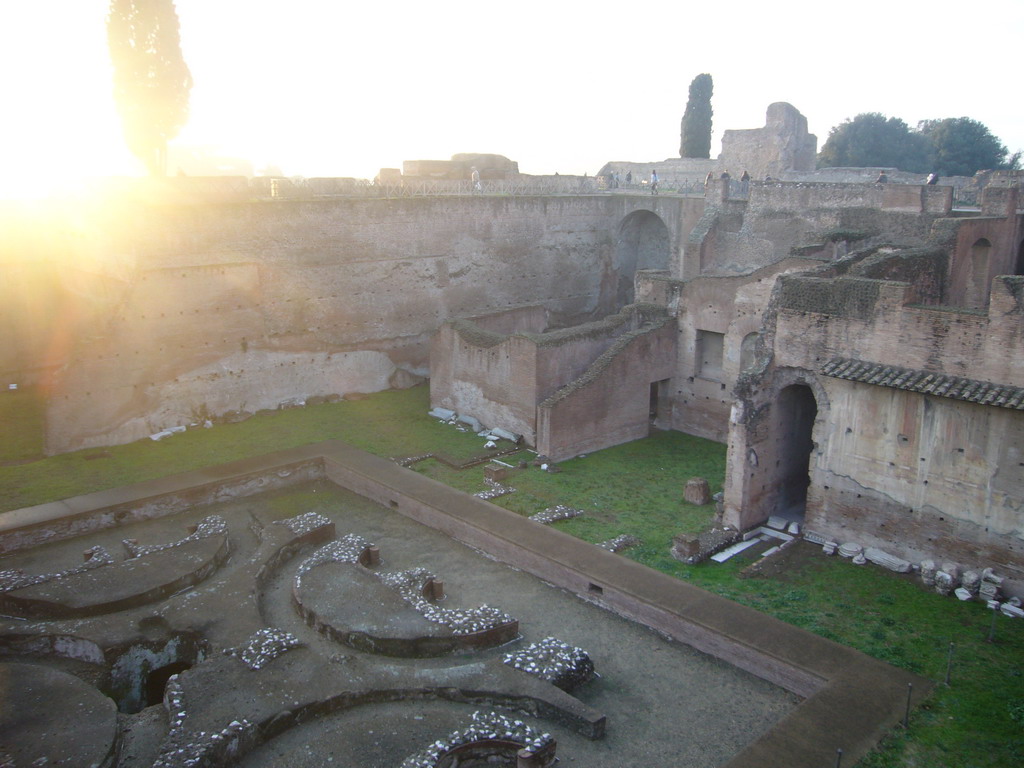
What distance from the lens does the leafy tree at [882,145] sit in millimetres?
35312

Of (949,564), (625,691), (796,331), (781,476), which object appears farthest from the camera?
(781,476)

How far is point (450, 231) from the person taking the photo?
65.4ft

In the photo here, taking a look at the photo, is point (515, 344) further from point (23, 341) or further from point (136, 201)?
point (23, 341)

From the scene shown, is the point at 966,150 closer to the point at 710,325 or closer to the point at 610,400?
the point at 710,325

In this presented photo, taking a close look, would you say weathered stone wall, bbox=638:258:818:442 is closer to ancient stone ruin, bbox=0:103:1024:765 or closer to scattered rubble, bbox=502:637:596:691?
ancient stone ruin, bbox=0:103:1024:765

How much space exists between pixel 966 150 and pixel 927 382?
28.9 meters

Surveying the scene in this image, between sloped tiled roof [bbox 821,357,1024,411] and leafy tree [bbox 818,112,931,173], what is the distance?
27.6 m

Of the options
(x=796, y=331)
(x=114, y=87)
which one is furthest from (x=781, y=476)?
(x=114, y=87)

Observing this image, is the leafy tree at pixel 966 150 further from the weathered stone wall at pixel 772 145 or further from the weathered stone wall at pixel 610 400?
the weathered stone wall at pixel 610 400

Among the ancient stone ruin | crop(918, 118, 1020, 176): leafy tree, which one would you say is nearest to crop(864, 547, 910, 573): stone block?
the ancient stone ruin

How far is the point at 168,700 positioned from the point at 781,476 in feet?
29.0

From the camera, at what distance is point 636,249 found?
24.3 metres

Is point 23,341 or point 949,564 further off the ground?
point 23,341

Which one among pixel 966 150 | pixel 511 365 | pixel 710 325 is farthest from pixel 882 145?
pixel 511 365
